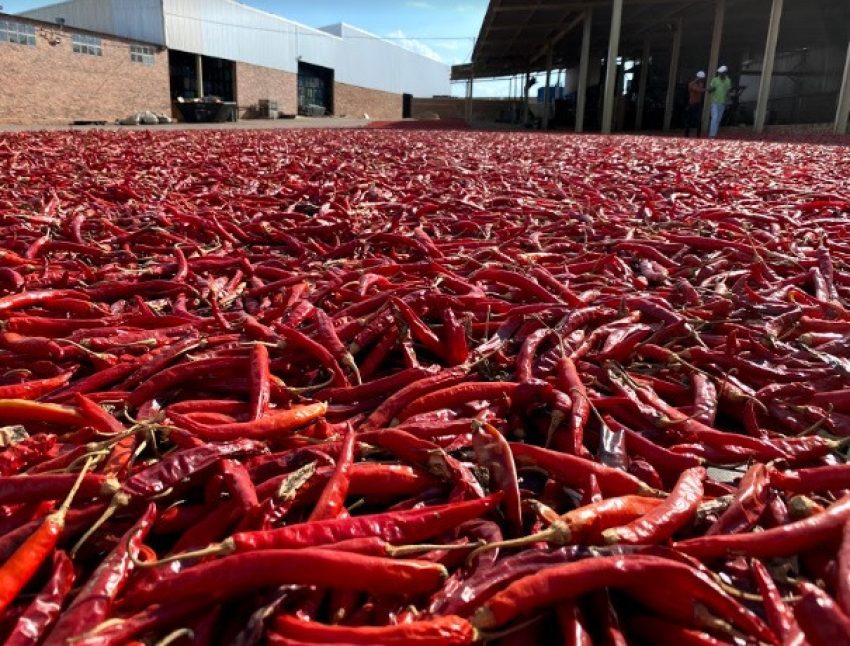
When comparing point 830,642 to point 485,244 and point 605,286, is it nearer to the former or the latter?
point 605,286

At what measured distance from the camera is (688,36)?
119 feet

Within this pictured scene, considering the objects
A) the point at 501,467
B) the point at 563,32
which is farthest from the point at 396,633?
the point at 563,32

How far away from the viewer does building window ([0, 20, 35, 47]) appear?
2800 cm

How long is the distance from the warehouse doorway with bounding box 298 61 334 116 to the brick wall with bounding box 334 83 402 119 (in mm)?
828

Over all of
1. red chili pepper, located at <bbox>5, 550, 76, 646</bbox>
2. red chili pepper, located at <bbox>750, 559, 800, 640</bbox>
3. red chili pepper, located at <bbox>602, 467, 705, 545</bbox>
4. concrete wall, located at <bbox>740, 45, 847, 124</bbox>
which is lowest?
red chili pepper, located at <bbox>5, 550, 76, 646</bbox>

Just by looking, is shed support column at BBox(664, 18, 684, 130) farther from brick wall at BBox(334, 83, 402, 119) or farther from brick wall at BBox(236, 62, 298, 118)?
brick wall at BBox(334, 83, 402, 119)

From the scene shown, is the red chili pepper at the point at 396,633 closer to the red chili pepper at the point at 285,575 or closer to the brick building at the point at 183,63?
the red chili pepper at the point at 285,575

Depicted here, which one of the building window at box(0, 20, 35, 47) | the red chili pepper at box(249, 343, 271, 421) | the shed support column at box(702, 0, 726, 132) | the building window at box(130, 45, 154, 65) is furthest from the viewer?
the building window at box(130, 45, 154, 65)

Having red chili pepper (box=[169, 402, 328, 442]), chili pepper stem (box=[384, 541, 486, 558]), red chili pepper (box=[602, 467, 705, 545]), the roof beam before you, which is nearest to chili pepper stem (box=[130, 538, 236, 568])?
chili pepper stem (box=[384, 541, 486, 558])

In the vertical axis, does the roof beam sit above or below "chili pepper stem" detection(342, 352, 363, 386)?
above

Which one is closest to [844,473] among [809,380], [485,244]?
[809,380]

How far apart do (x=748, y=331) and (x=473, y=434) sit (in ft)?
6.14

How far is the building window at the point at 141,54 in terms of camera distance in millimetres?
35344

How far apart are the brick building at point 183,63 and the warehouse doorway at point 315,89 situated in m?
0.09
